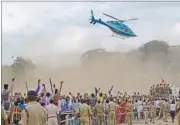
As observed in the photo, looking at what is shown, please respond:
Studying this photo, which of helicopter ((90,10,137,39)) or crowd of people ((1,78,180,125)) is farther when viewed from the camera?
helicopter ((90,10,137,39))

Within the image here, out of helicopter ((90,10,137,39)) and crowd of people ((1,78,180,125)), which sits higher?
helicopter ((90,10,137,39))

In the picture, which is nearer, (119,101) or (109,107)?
(109,107)

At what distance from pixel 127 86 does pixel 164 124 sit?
30.6m

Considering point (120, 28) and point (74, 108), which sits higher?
point (120, 28)

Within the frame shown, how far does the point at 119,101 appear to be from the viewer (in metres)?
26.1

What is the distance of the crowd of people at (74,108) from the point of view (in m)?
9.92

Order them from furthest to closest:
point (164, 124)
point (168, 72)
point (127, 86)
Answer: point (168, 72)
point (127, 86)
point (164, 124)

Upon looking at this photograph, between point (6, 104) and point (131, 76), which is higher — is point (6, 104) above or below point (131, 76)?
below

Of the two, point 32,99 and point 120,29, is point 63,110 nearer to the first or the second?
point 32,99

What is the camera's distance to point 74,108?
21.3 m

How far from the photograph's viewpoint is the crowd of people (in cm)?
992

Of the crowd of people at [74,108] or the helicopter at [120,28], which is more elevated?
the helicopter at [120,28]

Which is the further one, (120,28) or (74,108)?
(120,28)

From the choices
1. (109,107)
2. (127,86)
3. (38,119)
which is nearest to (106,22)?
(127,86)
